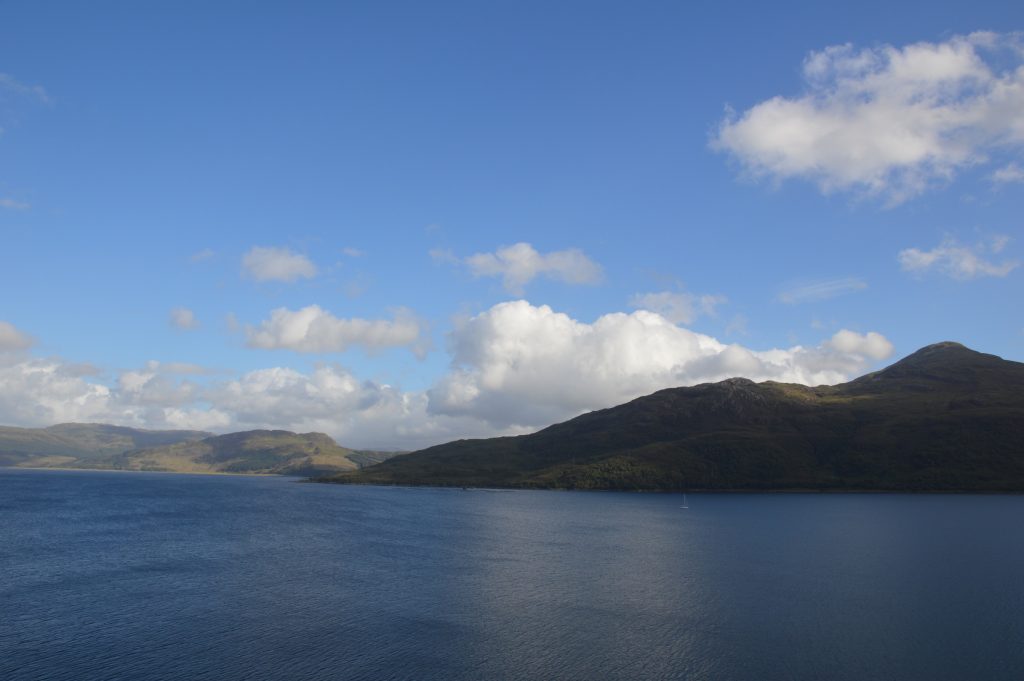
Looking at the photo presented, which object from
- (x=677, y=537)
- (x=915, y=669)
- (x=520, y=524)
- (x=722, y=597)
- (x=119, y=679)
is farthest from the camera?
(x=520, y=524)

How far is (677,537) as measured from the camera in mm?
156250

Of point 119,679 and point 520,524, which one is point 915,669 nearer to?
point 119,679

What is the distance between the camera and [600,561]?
12069cm

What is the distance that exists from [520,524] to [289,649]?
11655 cm

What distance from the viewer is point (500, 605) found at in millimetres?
86562

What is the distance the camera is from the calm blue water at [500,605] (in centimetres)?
6350

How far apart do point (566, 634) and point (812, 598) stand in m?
41.7

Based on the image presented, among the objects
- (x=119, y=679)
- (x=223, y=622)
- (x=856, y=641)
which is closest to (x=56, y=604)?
(x=223, y=622)

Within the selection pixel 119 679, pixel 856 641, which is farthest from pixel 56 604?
pixel 856 641

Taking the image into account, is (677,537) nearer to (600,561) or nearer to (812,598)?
(600,561)

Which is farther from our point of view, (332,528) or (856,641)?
(332,528)

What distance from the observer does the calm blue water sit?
63.5 meters

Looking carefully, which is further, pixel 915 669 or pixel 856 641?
pixel 856 641

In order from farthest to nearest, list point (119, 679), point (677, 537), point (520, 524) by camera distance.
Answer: point (520, 524) → point (677, 537) → point (119, 679)
